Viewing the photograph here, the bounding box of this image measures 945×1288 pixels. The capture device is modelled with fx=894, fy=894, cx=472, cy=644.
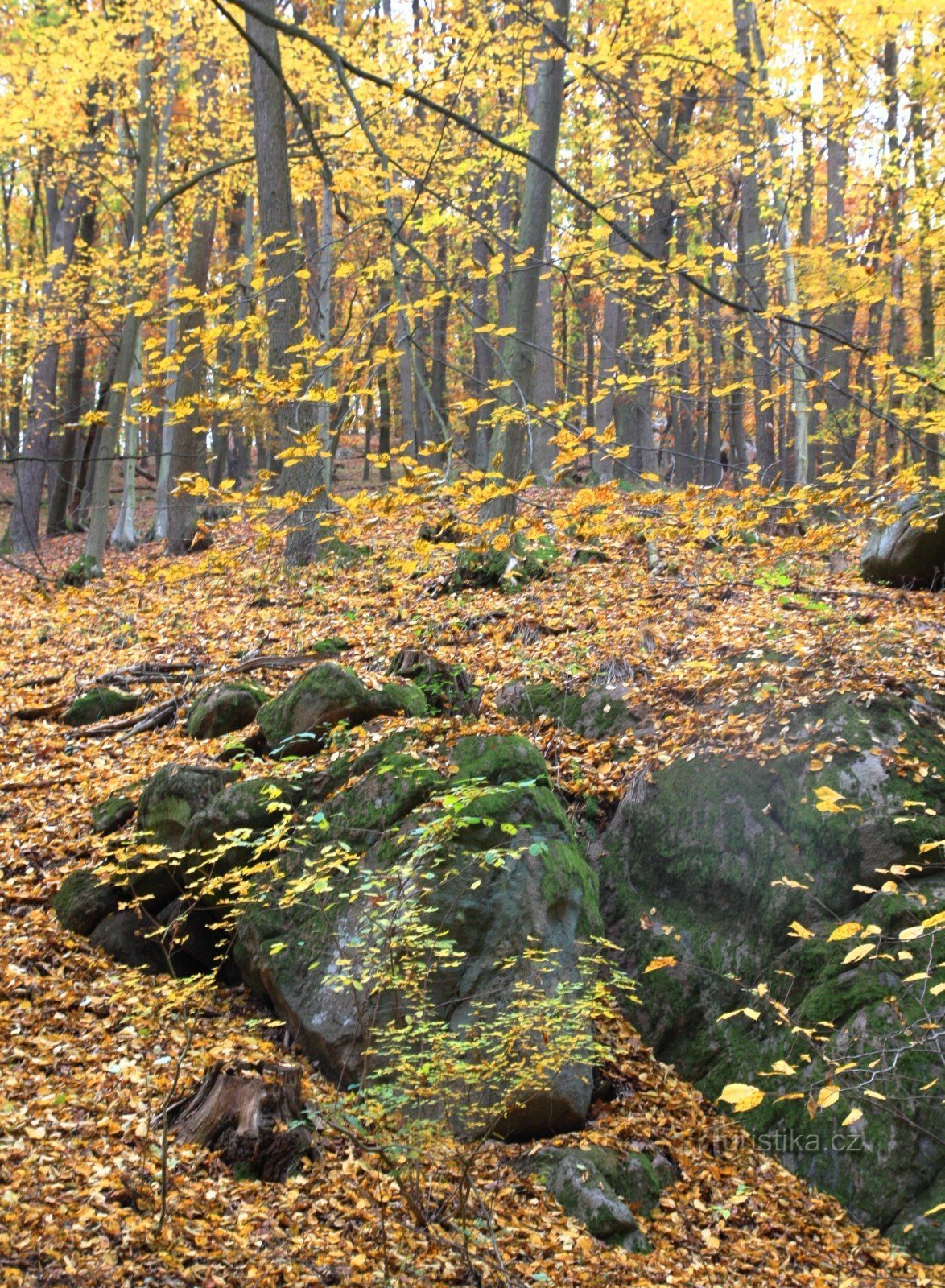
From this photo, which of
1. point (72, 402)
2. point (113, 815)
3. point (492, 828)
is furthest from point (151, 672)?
point (72, 402)

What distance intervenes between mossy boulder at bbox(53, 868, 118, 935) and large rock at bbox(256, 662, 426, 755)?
141 centimetres

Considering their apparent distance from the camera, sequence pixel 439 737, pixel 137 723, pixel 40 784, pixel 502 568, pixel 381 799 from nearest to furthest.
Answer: pixel 381 799 → pixel 439 737 → pixel 40 784 → pixel 137 723 → pixel 502 568

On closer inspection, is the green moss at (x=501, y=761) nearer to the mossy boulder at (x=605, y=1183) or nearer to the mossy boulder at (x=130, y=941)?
the mossy boulder at (x=605, y=1183)

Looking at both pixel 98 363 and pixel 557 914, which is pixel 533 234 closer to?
pixel 557 914

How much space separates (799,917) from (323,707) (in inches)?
134

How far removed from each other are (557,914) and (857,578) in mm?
5583

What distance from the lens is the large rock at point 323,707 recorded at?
635 cm

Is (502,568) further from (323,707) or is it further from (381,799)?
(381,799)

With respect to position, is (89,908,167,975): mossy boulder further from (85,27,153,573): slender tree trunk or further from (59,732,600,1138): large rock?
(85,27,153,573): slender tree trunk

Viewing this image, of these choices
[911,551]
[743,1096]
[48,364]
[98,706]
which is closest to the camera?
[743,1096]

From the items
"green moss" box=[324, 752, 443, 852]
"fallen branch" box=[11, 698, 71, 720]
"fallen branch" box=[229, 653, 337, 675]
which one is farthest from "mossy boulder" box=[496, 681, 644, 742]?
"fallen branch" box=[11, 698, 71, 720]

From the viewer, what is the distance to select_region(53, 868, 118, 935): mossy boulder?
5383 mm

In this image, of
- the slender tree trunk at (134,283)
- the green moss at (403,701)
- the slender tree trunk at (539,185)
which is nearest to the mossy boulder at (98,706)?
the green moss at (403,701)

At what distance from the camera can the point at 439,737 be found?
6.11 m
